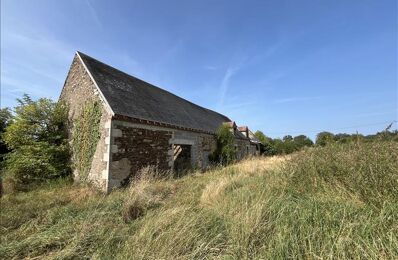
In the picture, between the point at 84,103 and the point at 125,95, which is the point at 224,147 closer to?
the point at 125,95

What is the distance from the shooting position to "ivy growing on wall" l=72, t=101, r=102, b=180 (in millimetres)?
8578

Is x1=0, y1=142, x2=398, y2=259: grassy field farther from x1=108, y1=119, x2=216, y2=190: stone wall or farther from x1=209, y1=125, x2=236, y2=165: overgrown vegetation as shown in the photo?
x1=209, y1=125, x2=236, y2=165: overgrown vegetation

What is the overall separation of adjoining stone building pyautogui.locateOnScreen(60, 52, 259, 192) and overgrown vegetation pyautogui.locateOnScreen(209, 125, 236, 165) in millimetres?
1842

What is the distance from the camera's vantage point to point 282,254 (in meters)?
2.65

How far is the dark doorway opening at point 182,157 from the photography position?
12097 mm

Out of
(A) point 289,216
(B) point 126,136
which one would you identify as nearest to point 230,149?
(B) point 126,136

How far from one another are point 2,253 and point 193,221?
102 inches

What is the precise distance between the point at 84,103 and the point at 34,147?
2.36m

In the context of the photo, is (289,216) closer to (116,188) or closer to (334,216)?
(334,216)

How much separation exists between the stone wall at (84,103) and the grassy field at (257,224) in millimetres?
2954

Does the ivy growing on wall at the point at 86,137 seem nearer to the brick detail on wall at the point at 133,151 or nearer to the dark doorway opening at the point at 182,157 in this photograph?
the brick detail on wall at the point at 133,151

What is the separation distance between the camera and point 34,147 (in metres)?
8.90

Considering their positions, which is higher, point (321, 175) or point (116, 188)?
point (321, 175)

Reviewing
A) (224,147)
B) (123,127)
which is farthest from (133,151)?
(224,147)
